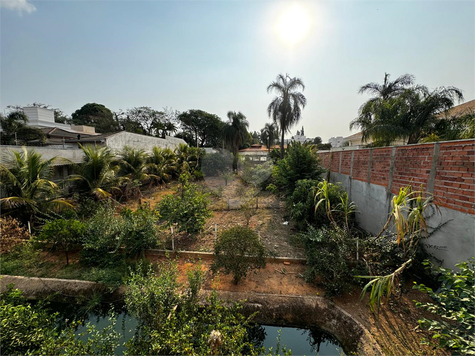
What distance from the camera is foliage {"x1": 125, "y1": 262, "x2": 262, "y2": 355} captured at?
189 centimetres

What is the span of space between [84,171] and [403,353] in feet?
31.9

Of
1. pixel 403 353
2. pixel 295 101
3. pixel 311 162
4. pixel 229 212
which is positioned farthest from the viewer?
pixel 295 101

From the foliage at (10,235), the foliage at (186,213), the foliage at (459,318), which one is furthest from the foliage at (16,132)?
the foliage at (459,318)

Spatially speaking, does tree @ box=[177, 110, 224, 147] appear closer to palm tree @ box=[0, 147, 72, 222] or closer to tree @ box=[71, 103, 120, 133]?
tree @ box=[71, 103, 120, 133]

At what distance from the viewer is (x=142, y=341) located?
1.97 meters

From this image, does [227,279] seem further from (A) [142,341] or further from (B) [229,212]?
(B) [229,212]

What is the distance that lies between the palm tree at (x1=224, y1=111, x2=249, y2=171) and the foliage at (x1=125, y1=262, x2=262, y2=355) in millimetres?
16118

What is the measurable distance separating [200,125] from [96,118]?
17.0 meters

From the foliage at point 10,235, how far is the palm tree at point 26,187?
402 millimetres

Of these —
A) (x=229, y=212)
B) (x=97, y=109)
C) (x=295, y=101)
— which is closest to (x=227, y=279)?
(x=229, y=212)

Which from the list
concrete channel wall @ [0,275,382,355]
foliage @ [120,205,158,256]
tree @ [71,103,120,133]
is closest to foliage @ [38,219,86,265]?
concrete channel wall @ [0,275,382,355]

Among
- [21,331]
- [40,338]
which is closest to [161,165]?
[21,331]

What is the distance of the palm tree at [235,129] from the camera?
1828cm

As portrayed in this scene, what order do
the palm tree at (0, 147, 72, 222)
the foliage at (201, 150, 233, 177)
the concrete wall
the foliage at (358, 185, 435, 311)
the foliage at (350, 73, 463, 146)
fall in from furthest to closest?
the foliage at (201, 150, 233, 177)
the concrete wall
the foliage at (350, 73, 463, 146)
the palm tree at (0, 147, 72, 222)
the foliage at (358, 185, 435, 311)
